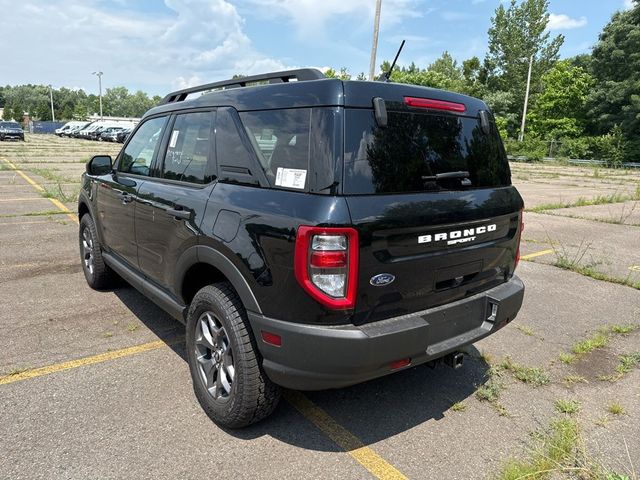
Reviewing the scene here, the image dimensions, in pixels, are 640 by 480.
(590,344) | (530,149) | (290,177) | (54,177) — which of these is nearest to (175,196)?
(290,177)

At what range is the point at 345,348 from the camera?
2248 millimetres

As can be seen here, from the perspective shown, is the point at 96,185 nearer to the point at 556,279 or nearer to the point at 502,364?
the point at 502,364

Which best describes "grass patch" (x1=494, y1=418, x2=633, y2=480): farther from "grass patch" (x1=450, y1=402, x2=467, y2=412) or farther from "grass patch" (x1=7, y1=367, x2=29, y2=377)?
"grass patch" (x1=7, y1=367, x2=29, y2=377)

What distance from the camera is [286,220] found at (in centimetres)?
230

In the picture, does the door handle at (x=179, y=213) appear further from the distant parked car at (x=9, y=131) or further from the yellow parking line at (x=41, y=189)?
the distant parked car at (x=9, y=131)

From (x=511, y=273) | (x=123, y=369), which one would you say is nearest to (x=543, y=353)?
(x=511, y=273)

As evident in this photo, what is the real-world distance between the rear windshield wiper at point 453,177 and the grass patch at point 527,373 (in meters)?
1.54

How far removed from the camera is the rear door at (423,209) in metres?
2.33

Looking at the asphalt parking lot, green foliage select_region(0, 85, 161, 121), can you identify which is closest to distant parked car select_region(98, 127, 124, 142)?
the asphalt parking lot

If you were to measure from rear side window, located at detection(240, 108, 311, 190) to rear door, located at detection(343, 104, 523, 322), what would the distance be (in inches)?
9.1

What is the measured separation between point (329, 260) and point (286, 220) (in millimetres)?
291

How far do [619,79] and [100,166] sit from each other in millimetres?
47395

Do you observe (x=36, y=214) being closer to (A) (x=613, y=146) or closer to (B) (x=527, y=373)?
(B) (x=527, y=373)

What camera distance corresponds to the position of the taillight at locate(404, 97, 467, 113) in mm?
2621
